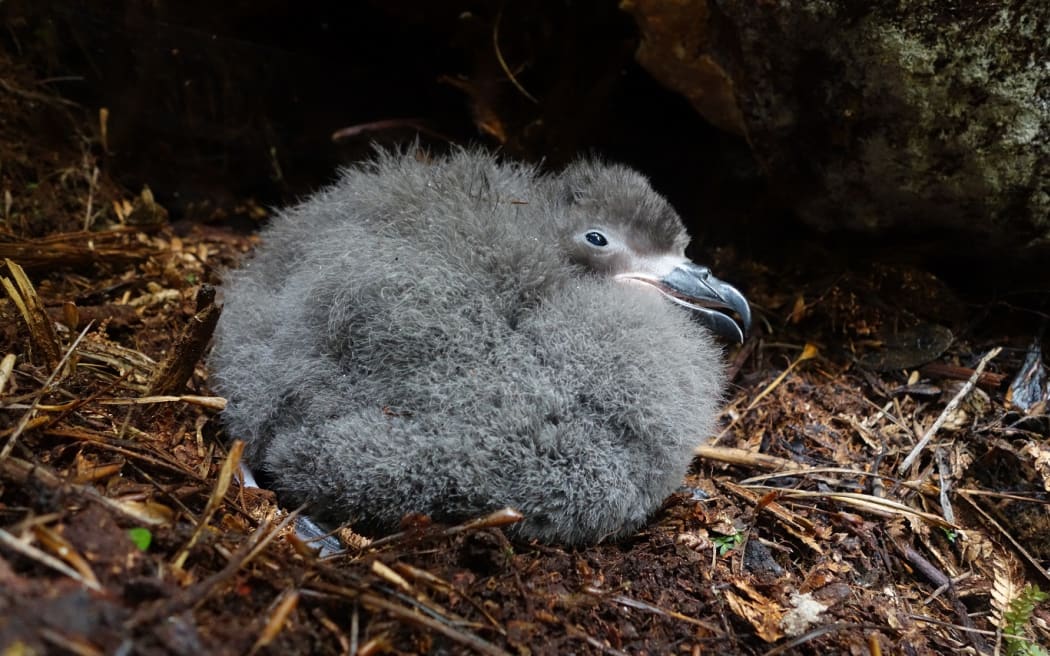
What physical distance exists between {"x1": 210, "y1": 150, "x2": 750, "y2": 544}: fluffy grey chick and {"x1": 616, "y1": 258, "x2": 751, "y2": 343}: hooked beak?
10cm

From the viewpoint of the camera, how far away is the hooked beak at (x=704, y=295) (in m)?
2.41

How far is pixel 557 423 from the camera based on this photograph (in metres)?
1.94

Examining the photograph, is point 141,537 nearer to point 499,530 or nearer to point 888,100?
point 499,530

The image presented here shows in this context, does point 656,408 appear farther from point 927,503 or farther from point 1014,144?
point 1014,144

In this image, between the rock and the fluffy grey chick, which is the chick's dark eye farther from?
the rock

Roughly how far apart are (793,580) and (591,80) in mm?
2393

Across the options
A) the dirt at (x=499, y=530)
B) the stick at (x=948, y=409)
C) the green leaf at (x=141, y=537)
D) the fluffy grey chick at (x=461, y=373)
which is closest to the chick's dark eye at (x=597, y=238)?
the fluffy grey chick at (x=461, y=373)

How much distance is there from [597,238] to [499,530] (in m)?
1.03

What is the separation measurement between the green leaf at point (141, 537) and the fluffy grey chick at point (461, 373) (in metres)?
0.49

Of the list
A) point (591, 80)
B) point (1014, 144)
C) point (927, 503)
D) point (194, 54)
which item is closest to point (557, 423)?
point (927, 503)

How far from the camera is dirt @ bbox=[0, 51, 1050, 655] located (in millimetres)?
1475

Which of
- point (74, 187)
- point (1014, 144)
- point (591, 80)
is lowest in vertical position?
point (74, 187)

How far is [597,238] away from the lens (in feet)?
7.89

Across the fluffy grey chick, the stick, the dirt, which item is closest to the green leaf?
the dirt
